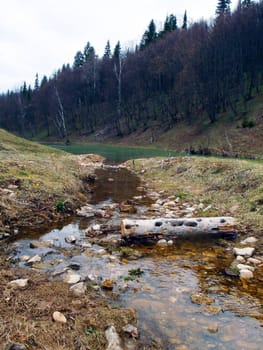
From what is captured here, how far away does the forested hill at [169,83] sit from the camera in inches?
2115

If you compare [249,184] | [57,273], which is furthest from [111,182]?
[57,273]

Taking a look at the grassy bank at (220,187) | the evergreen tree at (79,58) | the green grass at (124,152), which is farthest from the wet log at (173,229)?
the evergreen tree at (79,58)

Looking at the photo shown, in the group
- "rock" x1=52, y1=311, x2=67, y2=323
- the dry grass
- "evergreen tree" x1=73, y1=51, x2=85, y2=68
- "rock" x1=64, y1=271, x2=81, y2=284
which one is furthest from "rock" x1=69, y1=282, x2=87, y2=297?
"evergreen tree" x1=73, y1=51, x2=85, y2=68

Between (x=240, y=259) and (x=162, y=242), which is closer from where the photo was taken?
(x=240, y=259)

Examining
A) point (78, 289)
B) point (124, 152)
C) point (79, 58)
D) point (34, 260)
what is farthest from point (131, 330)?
point (79, 58)

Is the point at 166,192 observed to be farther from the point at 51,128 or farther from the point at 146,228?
the point at 51,128

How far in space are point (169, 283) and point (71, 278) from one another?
5.45ft

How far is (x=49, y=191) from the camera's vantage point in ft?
32.8

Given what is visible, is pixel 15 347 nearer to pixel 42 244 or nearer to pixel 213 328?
pixel 213 328

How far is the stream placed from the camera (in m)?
3.84

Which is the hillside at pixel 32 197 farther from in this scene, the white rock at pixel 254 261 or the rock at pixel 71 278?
the white rock at pixel 254 261

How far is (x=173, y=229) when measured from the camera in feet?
23.5

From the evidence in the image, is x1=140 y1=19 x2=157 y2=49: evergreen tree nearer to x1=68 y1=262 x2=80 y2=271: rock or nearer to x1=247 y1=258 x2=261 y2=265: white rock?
x1=247 y1=258 x2=261 y2=265: white rock

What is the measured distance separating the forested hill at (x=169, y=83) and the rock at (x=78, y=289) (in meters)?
39.3
